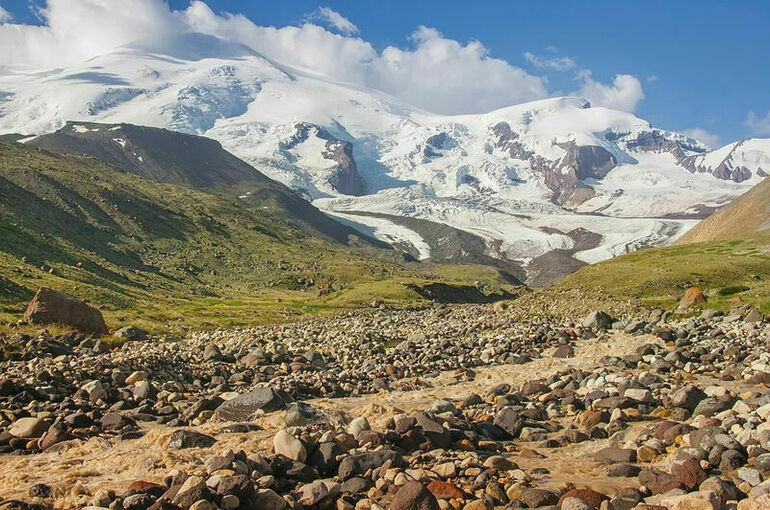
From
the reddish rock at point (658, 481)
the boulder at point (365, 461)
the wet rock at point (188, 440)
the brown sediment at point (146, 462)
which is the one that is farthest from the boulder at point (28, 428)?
the reddish rock at point (658, 481)

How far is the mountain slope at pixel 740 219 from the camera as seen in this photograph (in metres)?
109

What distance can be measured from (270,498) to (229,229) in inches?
5369

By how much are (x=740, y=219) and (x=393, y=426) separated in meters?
120

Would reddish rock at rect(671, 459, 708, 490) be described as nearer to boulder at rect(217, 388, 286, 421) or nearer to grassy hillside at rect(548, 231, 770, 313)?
boulder at rect(217, 388, 286, 421)

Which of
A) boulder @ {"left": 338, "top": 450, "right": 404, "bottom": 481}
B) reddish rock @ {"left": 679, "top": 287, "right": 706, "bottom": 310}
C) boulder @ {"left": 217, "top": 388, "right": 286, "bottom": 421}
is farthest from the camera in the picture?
reddish rock @ {"left": 679, "top": 287, "right": 706, "bottom": 310}

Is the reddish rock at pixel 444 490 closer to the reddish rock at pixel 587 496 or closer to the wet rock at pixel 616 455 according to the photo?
the reddish rock at pixel 587 496

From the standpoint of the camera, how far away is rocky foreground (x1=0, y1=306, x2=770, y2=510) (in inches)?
469

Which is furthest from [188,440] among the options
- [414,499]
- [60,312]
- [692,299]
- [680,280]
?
[680,280]

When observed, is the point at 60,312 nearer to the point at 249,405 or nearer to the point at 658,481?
the point at 249,405

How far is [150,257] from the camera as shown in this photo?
337 feet

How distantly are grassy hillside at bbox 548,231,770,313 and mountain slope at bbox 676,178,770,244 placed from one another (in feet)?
152

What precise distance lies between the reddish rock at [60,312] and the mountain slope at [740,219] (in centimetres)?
9740

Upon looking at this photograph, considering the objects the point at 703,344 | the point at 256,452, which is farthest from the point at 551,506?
the point at 703,344

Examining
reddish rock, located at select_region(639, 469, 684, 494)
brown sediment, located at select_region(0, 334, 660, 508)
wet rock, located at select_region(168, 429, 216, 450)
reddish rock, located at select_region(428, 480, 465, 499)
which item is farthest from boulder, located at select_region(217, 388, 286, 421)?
reddish rock, located at select_region(639, 469, 684, 494)
